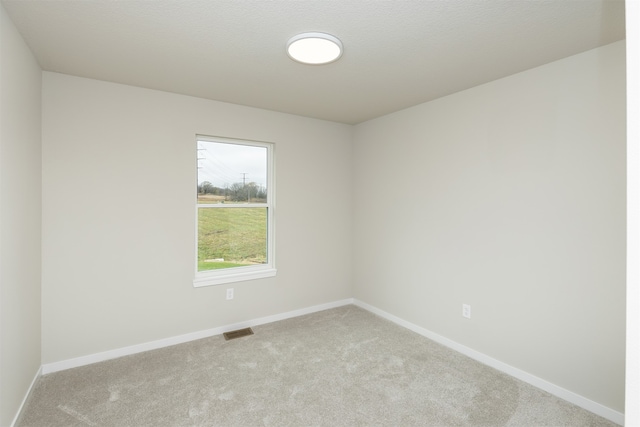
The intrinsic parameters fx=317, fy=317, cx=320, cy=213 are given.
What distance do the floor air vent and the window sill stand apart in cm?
53

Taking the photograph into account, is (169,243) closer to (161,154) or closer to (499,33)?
(161,154)

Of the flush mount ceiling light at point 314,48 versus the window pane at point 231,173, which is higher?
the flush mount ceiling light at point 314,48

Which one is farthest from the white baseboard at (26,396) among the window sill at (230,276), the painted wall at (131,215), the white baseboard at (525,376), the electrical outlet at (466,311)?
the electrical outlet at (466,311)

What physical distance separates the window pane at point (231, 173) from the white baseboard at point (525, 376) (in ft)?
7.39

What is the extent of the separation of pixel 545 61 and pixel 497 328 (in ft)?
7.05

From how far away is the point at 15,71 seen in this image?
1.94m

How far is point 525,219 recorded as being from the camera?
8.29 ft

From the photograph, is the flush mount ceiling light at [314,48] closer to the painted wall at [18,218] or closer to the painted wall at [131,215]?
the painted wall at [131,215]

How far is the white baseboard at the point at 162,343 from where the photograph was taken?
8.64 feet

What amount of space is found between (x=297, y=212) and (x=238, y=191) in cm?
76

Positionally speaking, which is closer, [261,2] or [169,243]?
[261,2]
